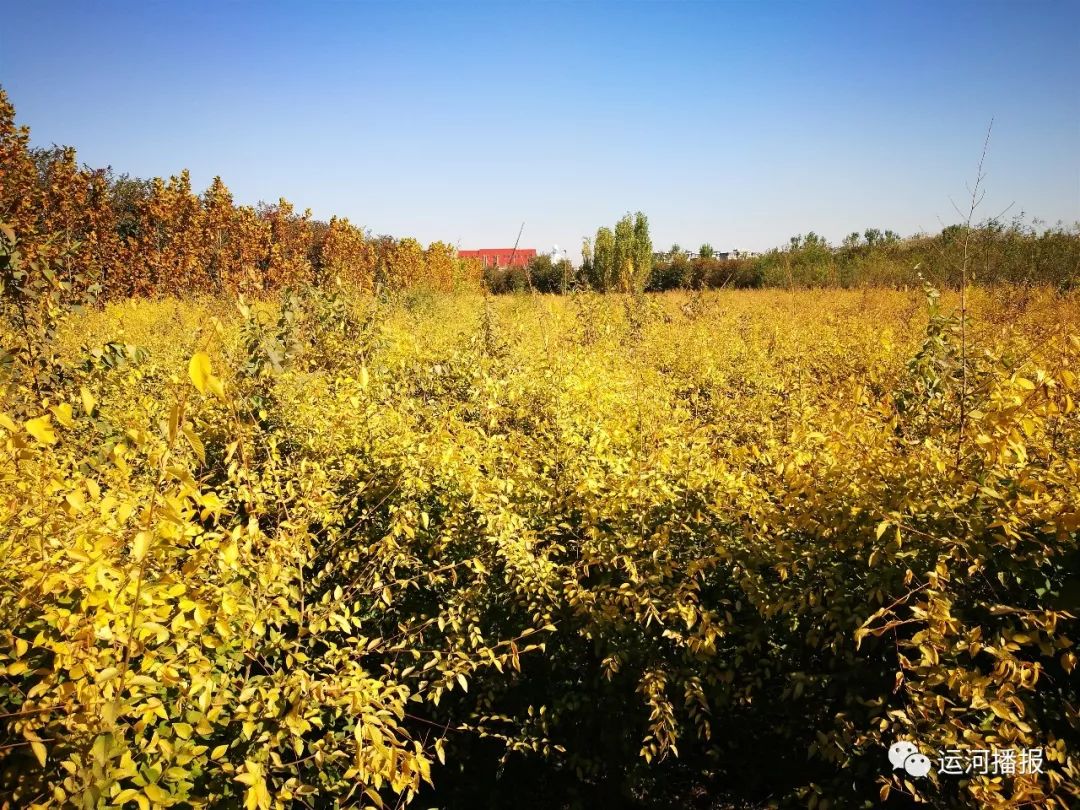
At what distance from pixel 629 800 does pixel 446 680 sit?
1292 millimetres

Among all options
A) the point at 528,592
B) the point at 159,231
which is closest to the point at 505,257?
the point at 159,231

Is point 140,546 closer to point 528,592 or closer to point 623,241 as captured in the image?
point 528,592

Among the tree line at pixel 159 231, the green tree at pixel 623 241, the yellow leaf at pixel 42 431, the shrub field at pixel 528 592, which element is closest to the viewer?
the yellow leaf at pixel 42 431

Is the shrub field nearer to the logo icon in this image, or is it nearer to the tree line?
the logo icon

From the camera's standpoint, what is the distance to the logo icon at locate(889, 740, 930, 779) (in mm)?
1741

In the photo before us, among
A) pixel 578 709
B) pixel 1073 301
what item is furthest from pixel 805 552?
pixel 1073 301

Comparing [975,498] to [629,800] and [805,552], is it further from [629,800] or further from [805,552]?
[629,800]

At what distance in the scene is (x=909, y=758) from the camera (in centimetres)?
177

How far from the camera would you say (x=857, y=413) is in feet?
8.69

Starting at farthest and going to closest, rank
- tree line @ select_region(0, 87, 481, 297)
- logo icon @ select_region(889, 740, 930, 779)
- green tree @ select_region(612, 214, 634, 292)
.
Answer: green tree @ select_region(612, 214, 634, 292) → tree line @ select_region(0, 87, 481, 297) → logo icon @ select_region(889, 740, 930, 779)

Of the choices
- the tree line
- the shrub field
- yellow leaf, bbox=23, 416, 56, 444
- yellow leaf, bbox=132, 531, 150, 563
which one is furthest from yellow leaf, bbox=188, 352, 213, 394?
the tree line

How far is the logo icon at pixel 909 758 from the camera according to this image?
174 cm

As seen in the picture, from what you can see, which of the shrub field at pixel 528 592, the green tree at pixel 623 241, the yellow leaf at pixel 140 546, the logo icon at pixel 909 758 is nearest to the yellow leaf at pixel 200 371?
the shrub field at pixel 528 592

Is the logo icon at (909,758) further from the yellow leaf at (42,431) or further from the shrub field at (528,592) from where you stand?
A: the yellow leaf at (42,431)
